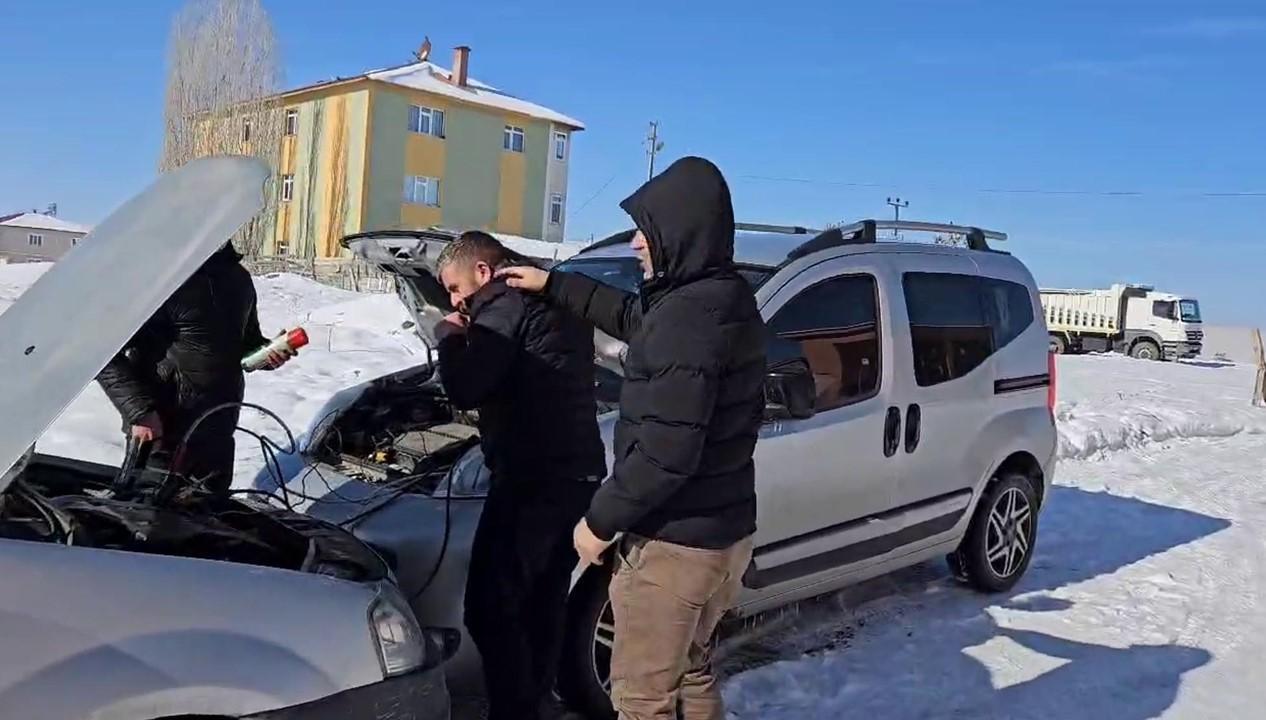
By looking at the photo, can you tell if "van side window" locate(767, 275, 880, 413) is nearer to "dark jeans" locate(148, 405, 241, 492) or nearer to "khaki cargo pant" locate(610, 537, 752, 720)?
"khaki cargo pant" locate(610, 537, 752, 720)

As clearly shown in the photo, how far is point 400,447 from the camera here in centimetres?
471

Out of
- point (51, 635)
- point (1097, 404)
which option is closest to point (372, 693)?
point (51, 635)

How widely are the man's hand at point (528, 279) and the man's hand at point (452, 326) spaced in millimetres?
223

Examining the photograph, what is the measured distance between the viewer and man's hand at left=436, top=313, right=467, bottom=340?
3.59 meters

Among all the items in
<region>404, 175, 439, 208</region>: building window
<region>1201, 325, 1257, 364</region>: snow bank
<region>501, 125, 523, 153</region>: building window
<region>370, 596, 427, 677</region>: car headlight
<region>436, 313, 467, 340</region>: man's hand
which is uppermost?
<region>501, 125, 523, 153</region>: building window

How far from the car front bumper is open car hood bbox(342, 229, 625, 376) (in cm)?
178

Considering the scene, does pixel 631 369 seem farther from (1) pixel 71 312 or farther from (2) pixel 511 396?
(1) pixel 71 312

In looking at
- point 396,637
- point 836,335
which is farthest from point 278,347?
point 836,335

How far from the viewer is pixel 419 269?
14.9ft

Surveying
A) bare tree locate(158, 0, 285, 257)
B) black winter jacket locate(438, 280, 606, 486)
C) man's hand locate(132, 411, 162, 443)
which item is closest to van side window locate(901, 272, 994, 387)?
black winter jacket locate(438, 280, 606, 486)

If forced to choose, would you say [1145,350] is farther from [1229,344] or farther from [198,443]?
Answer: [198,443]

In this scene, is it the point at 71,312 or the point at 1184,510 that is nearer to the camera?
the point at 71,312

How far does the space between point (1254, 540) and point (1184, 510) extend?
3.07 ft

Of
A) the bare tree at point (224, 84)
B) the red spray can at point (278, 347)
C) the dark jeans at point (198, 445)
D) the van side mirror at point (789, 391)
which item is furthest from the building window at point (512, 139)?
the van side mirror at point (789, 391)
